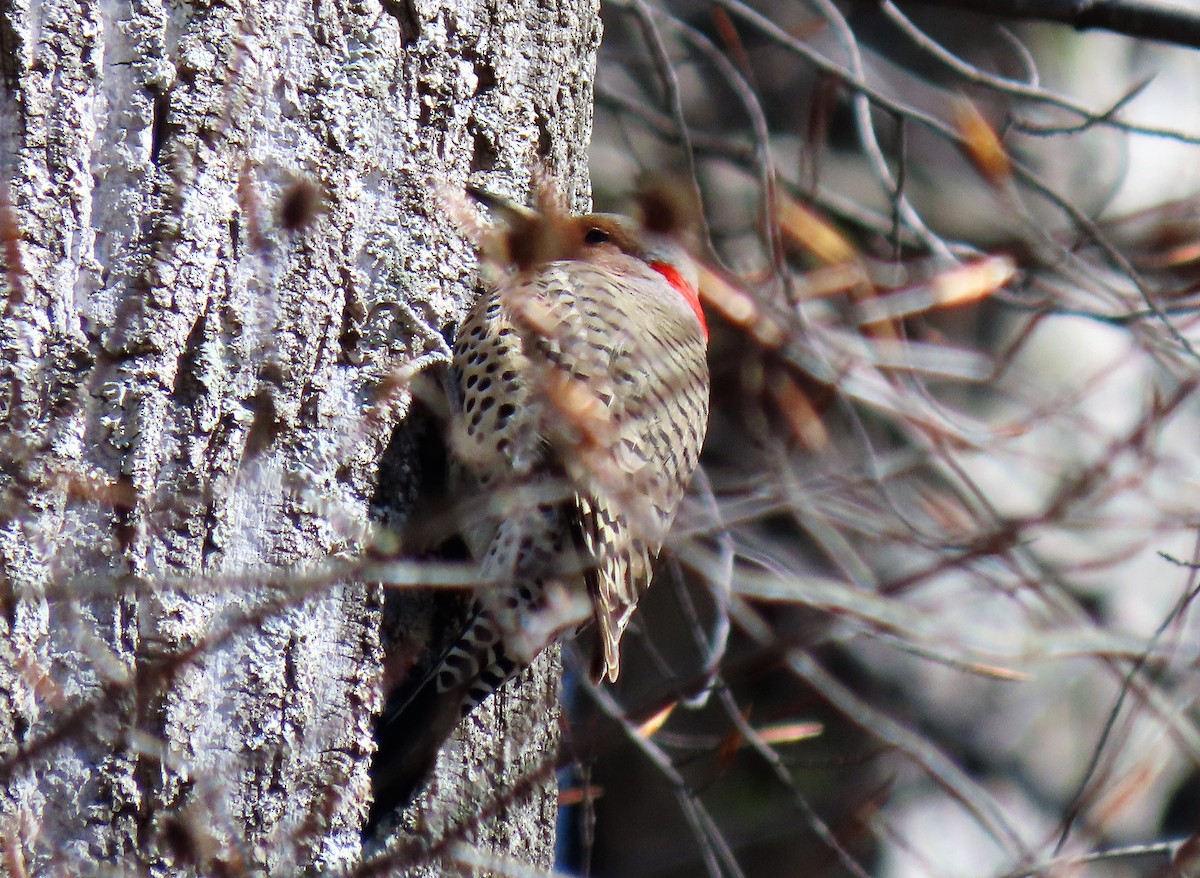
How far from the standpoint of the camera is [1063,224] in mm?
5664

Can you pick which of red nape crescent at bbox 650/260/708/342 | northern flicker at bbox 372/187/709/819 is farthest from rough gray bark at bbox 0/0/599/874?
red nape crescent at bbox 650/260/708/342

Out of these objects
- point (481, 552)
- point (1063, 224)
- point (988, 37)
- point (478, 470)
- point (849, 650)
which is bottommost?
point (849, 650)

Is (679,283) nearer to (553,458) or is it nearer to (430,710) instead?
(553,458)

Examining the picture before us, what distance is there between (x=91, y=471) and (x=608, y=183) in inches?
156

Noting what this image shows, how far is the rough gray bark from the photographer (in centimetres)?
197

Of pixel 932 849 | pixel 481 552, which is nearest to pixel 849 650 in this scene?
pixel 932 849

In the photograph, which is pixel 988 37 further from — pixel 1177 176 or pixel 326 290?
pixel 326 290

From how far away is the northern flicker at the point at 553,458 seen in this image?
2.52 m

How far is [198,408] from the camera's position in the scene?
2.14 meters

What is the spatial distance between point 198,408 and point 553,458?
0.78 m

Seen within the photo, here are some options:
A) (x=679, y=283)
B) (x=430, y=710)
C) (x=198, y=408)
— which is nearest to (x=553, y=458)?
(x=430, y=710)

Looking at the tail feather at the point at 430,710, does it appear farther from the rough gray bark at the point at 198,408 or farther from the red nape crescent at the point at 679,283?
the red nape crescent at the point at 679,283

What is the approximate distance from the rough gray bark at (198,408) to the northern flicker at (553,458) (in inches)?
8.8

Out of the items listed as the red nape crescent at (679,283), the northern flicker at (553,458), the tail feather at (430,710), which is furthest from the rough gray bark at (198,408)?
the red nape crescent at (679,283)
